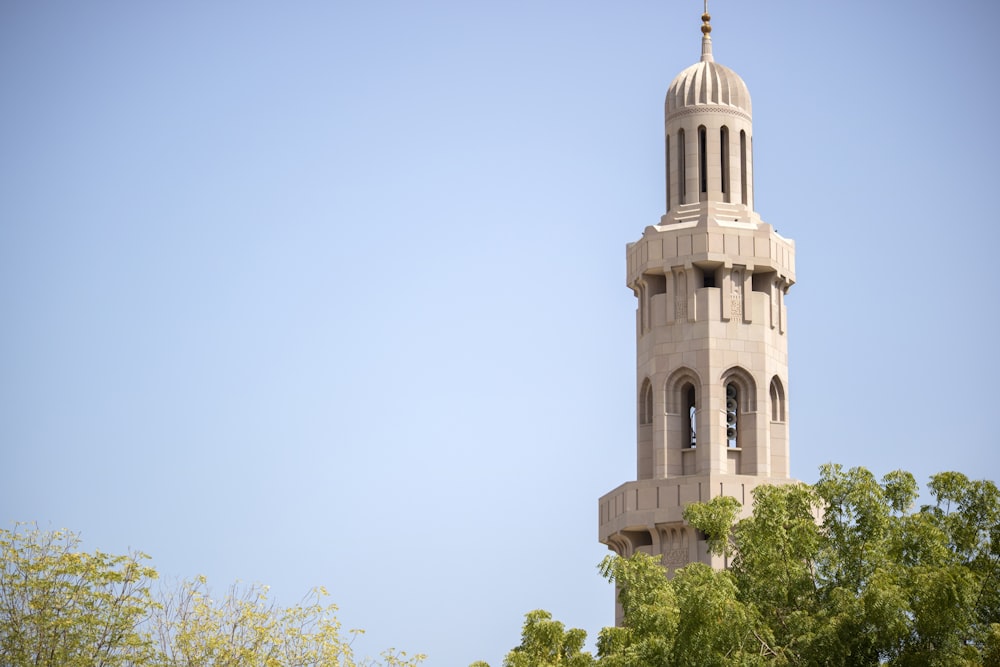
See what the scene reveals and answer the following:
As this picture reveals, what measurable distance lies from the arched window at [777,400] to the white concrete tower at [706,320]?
0.03m

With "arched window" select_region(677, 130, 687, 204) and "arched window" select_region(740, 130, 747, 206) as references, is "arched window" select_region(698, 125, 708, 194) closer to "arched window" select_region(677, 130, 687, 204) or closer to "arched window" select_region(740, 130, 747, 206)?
"arched window" select_region(677, 130, 687, 204)

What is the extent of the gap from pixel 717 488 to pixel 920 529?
1567 cm

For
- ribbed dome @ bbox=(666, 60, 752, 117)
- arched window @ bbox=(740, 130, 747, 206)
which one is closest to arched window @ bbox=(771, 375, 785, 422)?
arched window @ bbox=(740, 130, 747, 206)

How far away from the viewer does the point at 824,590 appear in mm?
48469

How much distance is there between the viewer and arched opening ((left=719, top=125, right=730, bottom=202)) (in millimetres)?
67562

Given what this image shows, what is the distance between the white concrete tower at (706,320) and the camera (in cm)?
6544

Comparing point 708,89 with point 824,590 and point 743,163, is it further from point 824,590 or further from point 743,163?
point 824,590

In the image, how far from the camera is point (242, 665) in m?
50.2

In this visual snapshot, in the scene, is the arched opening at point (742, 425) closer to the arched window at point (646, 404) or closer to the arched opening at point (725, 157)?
the arched window at point (646, 404)

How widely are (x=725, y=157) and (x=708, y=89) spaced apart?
2267 millimetres

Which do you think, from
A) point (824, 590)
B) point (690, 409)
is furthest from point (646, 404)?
point (824, 590)

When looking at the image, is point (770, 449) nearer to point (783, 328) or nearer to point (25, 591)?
point (783, 328)

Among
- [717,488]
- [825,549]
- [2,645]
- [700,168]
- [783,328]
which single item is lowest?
[2,645]

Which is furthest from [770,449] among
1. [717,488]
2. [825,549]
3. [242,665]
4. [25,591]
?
[25,591]
